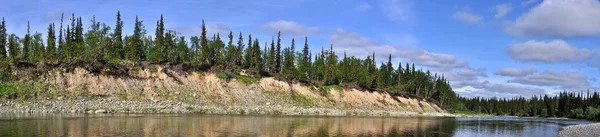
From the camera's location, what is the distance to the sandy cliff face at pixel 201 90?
58344 millimetres

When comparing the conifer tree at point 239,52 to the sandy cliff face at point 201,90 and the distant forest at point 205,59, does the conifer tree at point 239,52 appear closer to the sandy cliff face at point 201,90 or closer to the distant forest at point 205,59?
the distant forest at point 205,59

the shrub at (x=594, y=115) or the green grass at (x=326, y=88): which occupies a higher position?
the green grass at (x=326, y=88)

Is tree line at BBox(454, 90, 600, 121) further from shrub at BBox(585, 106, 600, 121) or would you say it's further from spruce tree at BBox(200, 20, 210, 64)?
spruce tree at BBox(200, 20, 210, 64)

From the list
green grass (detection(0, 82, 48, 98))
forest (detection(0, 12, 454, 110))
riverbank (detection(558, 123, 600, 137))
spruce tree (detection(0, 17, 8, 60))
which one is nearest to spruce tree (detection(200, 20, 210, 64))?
forest (detection(0, 12, 454, 110))

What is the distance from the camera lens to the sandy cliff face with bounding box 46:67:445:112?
191 feet

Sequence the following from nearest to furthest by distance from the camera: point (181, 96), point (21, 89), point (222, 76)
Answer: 1. point (21, 89)
2. point (181, 96)
3. point (222, 76)

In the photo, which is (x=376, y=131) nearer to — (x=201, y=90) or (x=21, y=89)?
(x=201, y=90)

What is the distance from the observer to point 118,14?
341 feet

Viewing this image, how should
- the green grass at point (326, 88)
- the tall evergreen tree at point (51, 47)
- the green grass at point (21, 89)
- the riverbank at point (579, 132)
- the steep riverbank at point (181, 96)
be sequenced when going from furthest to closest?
1. the green grass at point (326, 88)
2. the tall evergreen tree at point (51, 47)
3. the steep riverbank at point (181, 96)
4. the green grass at point (21, 89)
5. the riverbank at point (579, 132)

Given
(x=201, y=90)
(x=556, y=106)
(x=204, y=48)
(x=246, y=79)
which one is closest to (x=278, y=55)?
(x=204, y=48)

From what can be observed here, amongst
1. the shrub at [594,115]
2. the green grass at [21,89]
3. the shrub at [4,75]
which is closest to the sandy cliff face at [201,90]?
the green grass at [21,89]

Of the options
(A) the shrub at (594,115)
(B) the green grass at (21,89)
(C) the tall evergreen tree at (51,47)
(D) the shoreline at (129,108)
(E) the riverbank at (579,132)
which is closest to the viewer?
(E) the riverbank at (579,132)

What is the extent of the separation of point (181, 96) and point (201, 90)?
15.1 ft

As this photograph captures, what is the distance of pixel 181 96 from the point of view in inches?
2520
